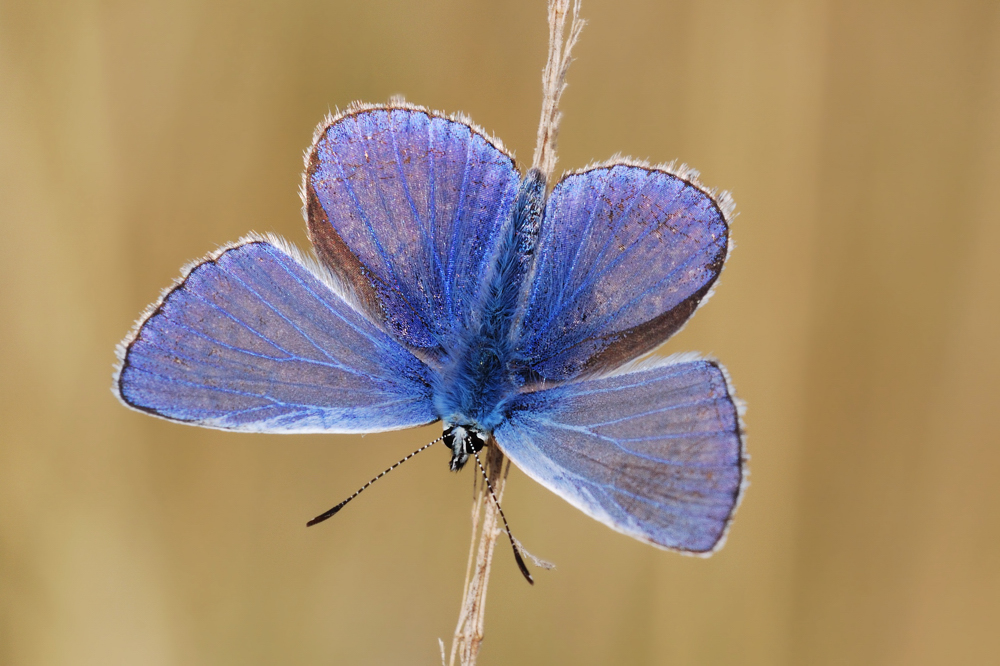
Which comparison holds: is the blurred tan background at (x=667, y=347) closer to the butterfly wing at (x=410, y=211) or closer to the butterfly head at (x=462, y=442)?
the butterfly wing at (x=410, y=211)

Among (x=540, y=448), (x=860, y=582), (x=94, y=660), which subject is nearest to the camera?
(x=540, y=448)

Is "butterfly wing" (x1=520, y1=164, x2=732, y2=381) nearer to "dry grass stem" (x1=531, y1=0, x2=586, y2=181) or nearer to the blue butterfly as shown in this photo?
the blue butterfly

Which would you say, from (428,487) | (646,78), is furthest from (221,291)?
(646,78)

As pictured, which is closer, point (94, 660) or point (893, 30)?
point (94, 660)

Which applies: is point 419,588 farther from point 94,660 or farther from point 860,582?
point 860,582

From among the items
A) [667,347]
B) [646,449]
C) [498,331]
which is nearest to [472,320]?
[498,331]

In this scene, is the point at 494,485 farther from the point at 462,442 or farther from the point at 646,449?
the point at 646,449

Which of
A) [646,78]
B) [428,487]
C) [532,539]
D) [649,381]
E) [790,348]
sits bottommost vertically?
[532,539]
